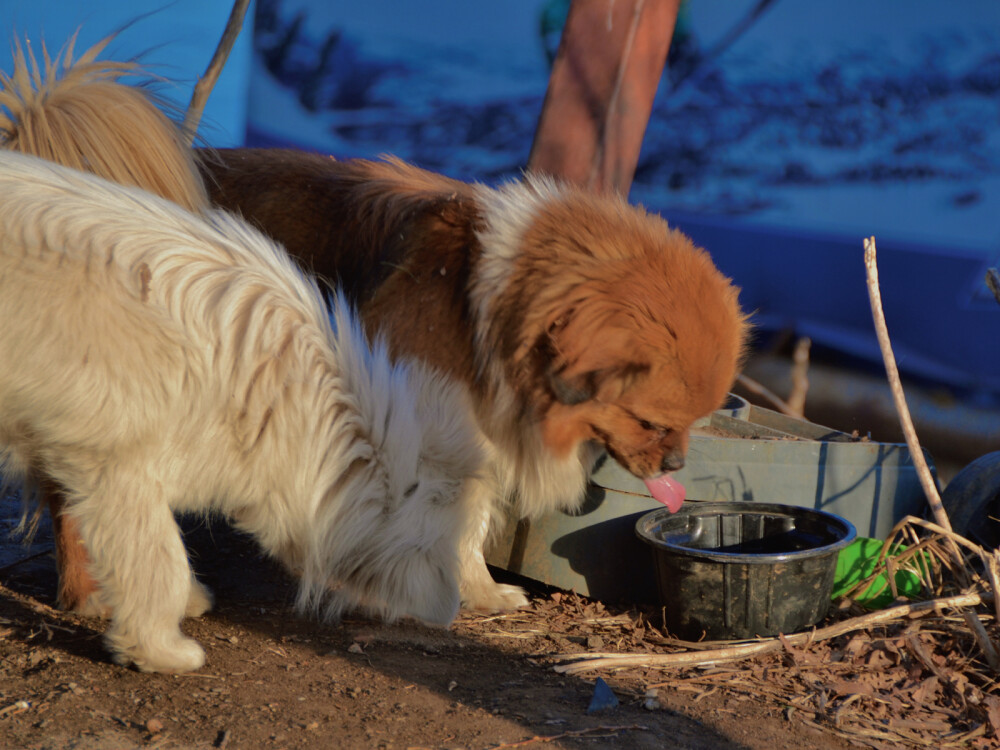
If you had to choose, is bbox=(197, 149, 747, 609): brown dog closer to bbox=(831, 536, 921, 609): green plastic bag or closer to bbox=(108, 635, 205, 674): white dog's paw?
bbox=(831, 536, 921, 609): green plastic bag

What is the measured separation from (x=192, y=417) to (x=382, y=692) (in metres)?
1.05

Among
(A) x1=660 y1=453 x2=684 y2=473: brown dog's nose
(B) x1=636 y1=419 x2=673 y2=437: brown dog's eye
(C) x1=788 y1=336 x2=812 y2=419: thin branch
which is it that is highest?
(C) x1=788 y1=336 x2=812 y2=419: thin branch

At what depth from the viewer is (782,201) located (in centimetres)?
567

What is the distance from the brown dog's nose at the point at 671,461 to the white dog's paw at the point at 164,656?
5.62ft

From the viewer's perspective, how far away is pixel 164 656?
9.82 feet

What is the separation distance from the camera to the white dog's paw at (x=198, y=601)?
11.8 feet

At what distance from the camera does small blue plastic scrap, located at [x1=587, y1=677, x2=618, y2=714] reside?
3.02 metres

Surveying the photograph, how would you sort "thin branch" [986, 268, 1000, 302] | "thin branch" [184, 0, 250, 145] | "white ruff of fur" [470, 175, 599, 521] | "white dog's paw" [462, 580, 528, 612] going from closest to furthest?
"white ruff of fur" [470, 175, 599, 521] → "thin branch" [986, 268, 1000, 302] → "white dog's paw" [462, 580, 528, 612] → "thin branch" [184, 0, 250, 145]

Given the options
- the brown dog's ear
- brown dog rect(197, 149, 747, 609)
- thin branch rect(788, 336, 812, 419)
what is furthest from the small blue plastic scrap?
thin branch rect(788, 336, 812, 419)

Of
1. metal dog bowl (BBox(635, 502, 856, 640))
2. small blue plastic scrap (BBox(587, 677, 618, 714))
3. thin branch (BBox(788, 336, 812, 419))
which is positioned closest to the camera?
small blue plastic scrap (BBox(587, 677, 618, 714))

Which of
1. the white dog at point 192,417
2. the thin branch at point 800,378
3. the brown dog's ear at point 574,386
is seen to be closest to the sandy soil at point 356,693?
the white dog at point 192,417

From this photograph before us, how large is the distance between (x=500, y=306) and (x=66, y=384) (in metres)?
1.48

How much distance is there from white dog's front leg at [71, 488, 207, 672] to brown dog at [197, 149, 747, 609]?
3.18 ft

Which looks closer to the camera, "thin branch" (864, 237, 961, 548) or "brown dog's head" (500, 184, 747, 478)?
"brown dog's head" (500, 184, 747, 478)
